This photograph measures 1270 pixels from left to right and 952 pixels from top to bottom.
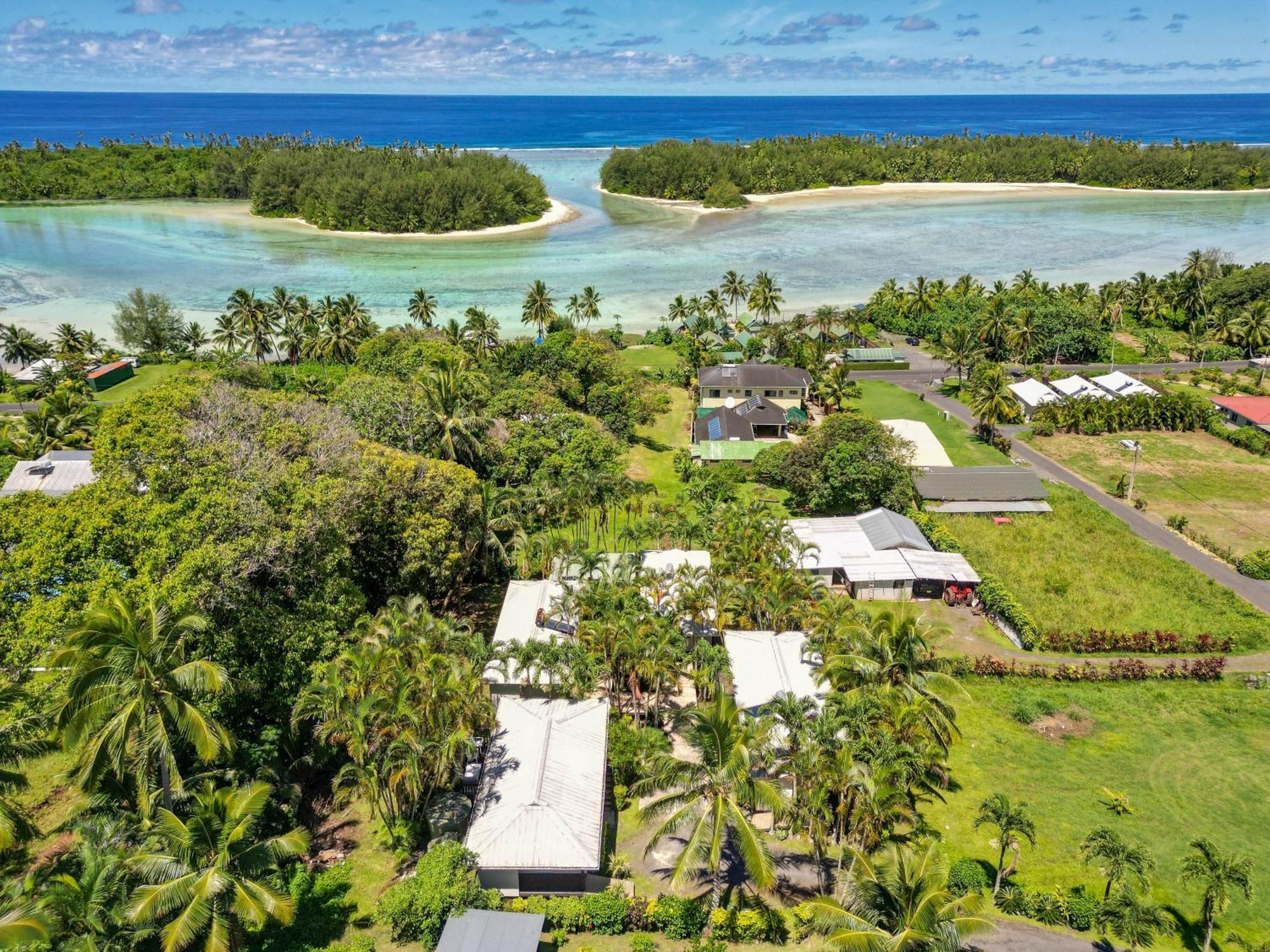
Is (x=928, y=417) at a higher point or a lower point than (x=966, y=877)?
higher

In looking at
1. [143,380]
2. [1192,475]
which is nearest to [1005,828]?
[1192,475]

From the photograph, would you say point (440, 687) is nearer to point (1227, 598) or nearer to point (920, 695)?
point (920, 695)

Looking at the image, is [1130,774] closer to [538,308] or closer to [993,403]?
[993,403]

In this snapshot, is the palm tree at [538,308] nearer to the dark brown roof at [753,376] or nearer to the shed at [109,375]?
the dark brown roof at [753,376]

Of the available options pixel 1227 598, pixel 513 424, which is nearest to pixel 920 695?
pixel 1227 598

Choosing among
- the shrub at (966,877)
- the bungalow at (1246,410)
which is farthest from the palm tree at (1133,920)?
the bungalow at (1246,410)

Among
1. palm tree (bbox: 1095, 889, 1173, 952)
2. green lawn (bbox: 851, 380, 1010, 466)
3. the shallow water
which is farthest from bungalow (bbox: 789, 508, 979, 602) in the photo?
the shallow water

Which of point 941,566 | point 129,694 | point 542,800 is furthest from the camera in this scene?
point 941,566
